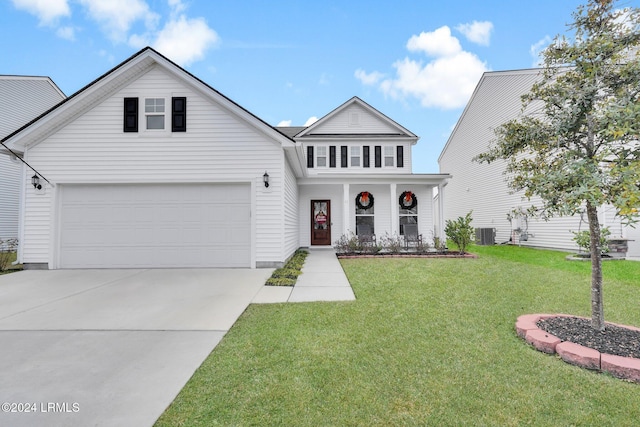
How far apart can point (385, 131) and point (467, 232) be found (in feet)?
24.0

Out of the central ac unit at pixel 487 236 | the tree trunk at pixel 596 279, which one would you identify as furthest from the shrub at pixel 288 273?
the central ac unit at pixel 487 236

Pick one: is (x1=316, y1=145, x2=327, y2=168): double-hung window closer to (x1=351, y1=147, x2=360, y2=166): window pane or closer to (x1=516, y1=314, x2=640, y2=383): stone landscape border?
(x1=351, y1=147, x2=360, y2=166): window pane

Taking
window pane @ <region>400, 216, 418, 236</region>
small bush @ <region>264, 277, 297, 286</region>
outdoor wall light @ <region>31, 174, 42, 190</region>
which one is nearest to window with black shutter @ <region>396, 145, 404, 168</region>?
window pane @ <region>400, 216, 418, 236</region>

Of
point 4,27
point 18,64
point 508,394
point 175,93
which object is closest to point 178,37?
point 4,27

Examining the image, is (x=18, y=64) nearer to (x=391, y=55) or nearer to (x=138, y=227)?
(x=138, y=227)

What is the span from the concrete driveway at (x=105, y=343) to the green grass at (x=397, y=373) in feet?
0.97

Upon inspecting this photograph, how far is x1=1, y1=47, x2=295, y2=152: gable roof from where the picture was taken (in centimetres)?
753

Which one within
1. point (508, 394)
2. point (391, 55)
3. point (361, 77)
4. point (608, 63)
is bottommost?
point (508, 394)

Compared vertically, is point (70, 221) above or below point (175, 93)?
below

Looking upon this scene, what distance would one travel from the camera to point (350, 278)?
→ 6.68 metres

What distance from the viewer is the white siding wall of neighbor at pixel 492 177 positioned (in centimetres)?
1250

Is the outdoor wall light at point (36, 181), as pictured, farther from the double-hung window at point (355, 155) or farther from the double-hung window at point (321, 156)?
the double-hung window at point (355, 155)

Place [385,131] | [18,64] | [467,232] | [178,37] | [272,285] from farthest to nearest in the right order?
[18,64] → [385,131] → [178,37] → [467,232] → [272,285]

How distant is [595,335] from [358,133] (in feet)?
44.9
